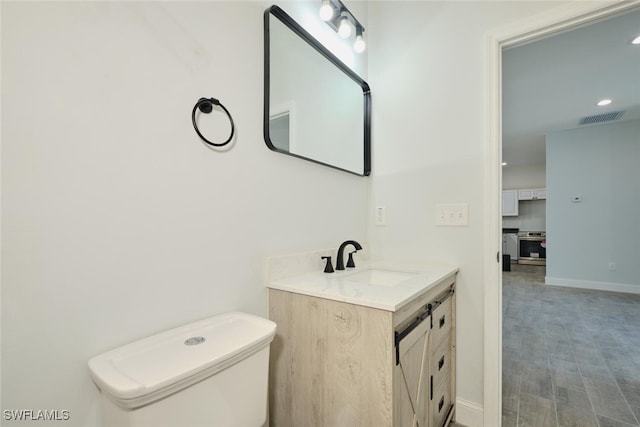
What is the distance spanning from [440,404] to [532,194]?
765cm

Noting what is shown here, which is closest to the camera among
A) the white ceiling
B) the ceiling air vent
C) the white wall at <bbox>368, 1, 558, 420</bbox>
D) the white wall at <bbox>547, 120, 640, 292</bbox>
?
the white wall at <bbox>368, 1, 558, 420</bbox>

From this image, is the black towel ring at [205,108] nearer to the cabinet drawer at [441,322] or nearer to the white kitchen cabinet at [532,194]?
the cabinet drawer at [441,322]

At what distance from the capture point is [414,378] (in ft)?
3.55

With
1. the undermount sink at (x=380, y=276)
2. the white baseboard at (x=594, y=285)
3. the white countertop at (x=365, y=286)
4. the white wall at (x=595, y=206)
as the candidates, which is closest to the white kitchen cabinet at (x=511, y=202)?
the white wall at (x=595, y=206)

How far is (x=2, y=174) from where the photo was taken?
0.62 m

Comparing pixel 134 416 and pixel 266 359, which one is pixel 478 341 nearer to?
pixel 266 359

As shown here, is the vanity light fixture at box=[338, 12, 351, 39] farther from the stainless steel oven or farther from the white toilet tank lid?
the stainless steel oven

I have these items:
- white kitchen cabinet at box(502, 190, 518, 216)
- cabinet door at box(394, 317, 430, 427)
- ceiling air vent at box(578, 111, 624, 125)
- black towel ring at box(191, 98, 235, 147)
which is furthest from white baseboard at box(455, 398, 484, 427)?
white kitchen cabinet at box(502, 190, 518, 216)

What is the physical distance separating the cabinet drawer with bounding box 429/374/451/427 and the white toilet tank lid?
36.8 inches

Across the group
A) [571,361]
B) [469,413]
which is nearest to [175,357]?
[469,413]

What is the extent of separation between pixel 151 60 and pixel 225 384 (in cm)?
98

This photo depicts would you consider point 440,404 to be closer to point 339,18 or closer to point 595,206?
point 339,18

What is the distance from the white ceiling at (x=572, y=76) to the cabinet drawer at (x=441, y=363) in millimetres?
1801

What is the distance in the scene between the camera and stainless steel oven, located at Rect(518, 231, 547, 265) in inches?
261
